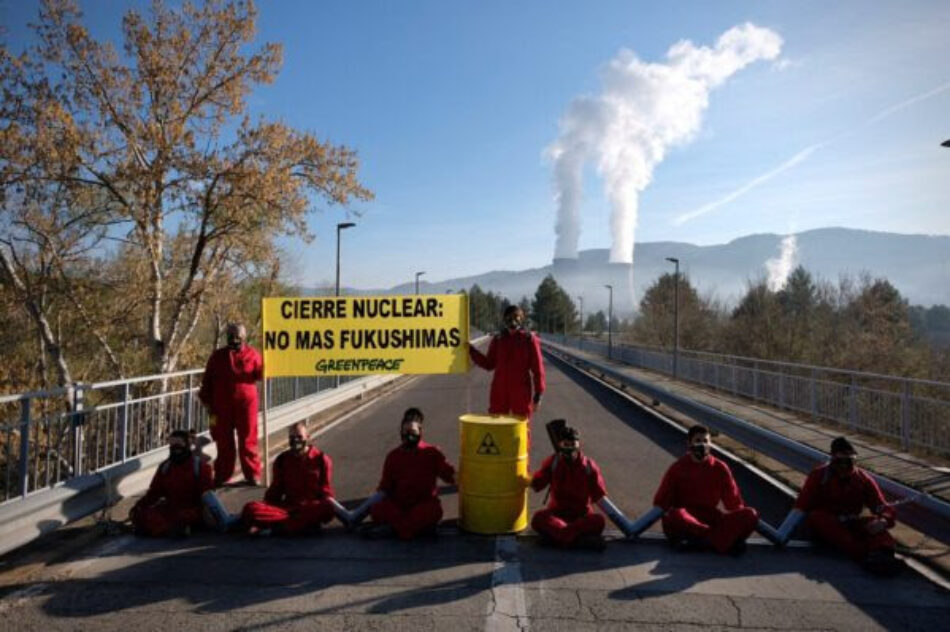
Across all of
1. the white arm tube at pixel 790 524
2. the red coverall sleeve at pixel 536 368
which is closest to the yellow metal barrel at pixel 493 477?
the red coverall sleeve at pixel 536 368

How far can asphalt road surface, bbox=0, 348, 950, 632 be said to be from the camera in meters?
3.83

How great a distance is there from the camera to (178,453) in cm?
564

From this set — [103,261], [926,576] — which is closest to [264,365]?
[926,576]

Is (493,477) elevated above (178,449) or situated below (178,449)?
below

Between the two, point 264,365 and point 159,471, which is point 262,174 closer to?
point 264,365

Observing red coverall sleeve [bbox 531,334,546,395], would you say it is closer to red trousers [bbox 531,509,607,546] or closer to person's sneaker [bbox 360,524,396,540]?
red trousers [bbox 531,509,607,546]

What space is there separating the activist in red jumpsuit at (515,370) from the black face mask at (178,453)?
3044 mm

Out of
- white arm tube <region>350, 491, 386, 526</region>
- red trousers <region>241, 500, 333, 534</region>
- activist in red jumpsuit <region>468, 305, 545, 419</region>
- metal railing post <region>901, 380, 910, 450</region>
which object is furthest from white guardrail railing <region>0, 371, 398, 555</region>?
metal railing post <region>901, 380, 910, 450</region>

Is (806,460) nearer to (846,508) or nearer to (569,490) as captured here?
(846,508)

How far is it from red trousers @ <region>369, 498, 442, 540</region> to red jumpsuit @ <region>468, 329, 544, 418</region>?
186cm

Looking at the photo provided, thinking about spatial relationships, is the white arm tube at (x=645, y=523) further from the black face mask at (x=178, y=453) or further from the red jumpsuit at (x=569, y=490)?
the black face mask at (x=178, y=453)

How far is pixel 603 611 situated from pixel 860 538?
2.52 meters

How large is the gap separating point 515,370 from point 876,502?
11.7 ft

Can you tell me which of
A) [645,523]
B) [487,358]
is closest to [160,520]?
[487,358]
